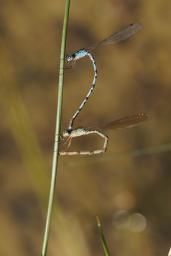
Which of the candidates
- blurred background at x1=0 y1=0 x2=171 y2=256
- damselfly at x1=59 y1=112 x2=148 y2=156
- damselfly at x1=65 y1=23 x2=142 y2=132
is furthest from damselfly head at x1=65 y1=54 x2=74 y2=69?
blurred background at x1=0 y1=0 x2=171 y2=256

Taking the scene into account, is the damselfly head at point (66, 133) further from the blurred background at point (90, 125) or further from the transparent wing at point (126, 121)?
the blurred background at point (90, 125)

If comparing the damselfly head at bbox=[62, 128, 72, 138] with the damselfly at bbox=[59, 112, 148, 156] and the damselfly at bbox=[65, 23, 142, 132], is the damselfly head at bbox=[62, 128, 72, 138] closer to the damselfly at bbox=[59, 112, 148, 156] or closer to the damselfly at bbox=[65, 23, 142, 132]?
the damselfly at bbox=[59, 112, 148, 156]

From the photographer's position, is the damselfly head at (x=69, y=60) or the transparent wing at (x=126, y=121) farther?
the transparent wing at (x=126, y=121)

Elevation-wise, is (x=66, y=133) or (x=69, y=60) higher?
(x=69, y=60)

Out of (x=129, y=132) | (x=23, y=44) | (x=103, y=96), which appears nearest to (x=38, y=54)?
(x=23, y=44)

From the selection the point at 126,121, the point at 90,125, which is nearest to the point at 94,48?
the point at 126,121

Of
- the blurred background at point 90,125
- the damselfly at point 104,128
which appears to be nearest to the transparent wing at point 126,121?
the damselfly at point 104,128

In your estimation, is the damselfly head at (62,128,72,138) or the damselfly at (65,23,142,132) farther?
the damselfly at (65,23,142,132)

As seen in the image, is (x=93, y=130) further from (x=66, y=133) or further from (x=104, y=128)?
(x=66, y=133)
